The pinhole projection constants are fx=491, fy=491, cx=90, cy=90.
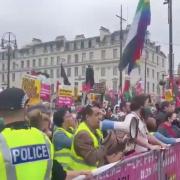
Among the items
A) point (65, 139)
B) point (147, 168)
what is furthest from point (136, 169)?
point (65, 139)

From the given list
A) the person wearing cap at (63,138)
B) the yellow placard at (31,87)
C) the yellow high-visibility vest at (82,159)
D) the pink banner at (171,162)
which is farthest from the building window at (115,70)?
the yellow high-visibility vest at (82,159)

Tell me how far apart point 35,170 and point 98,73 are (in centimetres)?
9496

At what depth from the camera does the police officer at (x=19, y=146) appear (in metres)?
2.75

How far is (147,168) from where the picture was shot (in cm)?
544

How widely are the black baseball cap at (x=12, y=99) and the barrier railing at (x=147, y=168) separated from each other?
1.28 meters

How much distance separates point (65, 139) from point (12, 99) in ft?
9.09

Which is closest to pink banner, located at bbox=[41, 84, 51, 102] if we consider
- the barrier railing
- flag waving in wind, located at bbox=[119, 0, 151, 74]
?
flag waving in wind, located at bbox=[119, 0, 151, 74]

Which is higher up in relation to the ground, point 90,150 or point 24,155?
point 24,155

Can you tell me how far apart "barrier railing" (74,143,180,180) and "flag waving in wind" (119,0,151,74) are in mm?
3182

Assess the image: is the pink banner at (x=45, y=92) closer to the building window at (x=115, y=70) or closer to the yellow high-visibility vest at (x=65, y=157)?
the yellow high-visibility vest at (x=65, y=157)

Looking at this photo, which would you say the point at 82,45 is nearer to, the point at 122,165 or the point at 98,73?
the point at 98,73

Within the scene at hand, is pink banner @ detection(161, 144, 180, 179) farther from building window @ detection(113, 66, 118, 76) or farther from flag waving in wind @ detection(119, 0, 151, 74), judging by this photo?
building window @ detection(113, 66, 118, 76)

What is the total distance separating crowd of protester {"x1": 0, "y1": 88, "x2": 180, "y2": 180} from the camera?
111 inches

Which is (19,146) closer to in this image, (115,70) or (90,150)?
(90,150)
